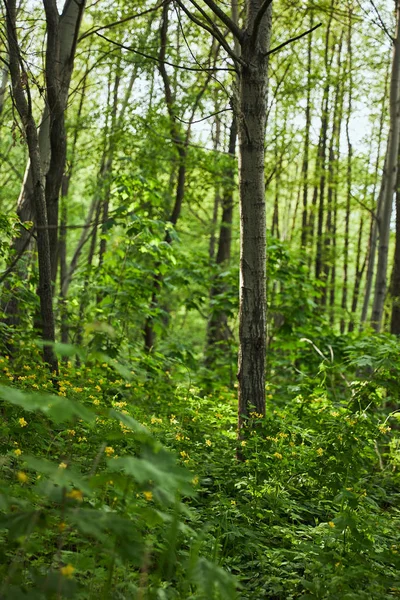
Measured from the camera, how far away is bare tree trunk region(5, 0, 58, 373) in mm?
4172

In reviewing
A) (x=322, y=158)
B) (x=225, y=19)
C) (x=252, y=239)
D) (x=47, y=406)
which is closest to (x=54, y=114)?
(x=225, y=19)

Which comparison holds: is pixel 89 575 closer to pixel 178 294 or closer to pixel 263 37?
pixel 263 37

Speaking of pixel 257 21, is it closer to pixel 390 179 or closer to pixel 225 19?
pixel 225 19

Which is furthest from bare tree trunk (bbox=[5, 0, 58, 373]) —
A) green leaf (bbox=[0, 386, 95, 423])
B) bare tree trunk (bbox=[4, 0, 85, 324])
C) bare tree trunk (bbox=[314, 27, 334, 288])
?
bare tree trunk (bbox=[314, 27, 334, 288])

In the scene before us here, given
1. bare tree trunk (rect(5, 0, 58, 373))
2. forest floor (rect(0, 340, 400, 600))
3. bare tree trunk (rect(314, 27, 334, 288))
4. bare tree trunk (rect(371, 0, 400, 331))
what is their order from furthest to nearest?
bare tree trunk (rect(314, 27, 334, 288)) → bare tree trunk (rect(371, 0, 400, 331)) → bare tree trunk (rect(5, 0, 58, 373)) → forest floor (rect(0, 340, 400, 600))

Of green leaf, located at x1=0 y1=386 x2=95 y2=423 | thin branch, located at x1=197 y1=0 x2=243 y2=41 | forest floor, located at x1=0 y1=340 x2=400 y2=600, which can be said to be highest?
thin branch, located at x1=197 y1=0 x2=243 y2=41

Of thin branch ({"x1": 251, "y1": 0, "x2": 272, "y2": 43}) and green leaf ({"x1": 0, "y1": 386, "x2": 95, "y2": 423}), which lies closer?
green leaf ({"x1": 0, "y1": 386, "x2": 95, "y2": 423})

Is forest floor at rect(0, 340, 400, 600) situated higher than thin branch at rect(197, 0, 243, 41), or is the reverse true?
thin branch at rect(197, 0, 243, 41)

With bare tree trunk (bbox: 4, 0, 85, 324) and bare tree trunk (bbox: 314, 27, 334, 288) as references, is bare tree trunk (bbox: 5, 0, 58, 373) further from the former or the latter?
bare tree trunk (bbox: 314, 27, 334, 288)

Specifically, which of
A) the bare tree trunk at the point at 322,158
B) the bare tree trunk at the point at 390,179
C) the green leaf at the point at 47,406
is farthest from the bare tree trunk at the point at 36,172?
the bare tree trunk at the point at 322,158

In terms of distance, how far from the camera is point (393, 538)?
3055mm

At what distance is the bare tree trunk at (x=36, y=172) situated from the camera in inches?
164

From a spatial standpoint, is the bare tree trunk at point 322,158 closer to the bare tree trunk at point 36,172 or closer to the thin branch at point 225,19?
the thin branch at point 225,19

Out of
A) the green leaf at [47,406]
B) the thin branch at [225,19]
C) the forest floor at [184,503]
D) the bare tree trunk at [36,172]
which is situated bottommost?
the forest floor at [184,503]
